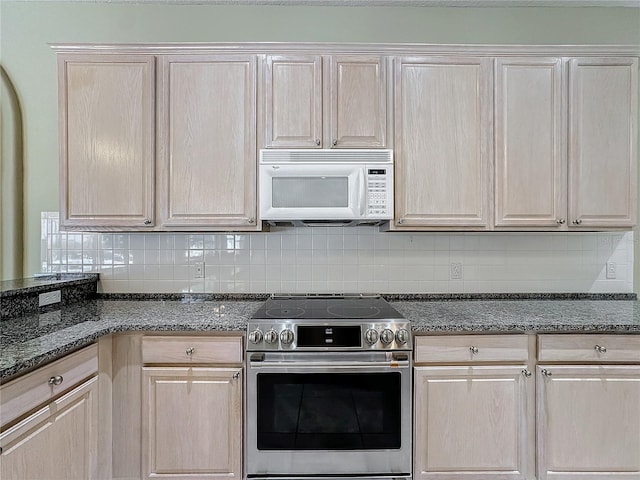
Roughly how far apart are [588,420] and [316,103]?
2.06 m

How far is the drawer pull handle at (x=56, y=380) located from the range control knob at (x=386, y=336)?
4.20 ft

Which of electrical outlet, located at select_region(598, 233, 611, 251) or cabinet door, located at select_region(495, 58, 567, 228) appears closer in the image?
cabinet door, located at select_region(495, 58, 567, 228)

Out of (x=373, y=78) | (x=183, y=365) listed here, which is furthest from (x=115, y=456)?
(x=373, y=78)

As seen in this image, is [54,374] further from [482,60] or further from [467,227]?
[482,60]

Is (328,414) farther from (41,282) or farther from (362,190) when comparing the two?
(41,282)

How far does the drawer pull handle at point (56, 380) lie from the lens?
4.22 ft

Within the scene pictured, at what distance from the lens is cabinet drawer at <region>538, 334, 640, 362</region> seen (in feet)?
5.48

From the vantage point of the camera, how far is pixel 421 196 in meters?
1.98

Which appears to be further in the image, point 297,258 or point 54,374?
point 297,258

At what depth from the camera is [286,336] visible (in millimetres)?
1624

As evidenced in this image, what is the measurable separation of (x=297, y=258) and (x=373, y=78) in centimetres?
116

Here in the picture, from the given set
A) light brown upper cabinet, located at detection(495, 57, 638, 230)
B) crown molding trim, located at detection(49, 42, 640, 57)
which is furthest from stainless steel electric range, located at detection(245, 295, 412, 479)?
crown molding trim, located at detection(49, 42, 640, 57)

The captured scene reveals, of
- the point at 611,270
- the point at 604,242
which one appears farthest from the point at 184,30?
the point at 611,270

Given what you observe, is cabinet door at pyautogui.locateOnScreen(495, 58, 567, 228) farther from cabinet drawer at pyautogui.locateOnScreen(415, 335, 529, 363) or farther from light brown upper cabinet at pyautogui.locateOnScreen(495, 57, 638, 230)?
cabinet drawer at pyautogui.locateOnScreen(415, 335, 529, 363)
